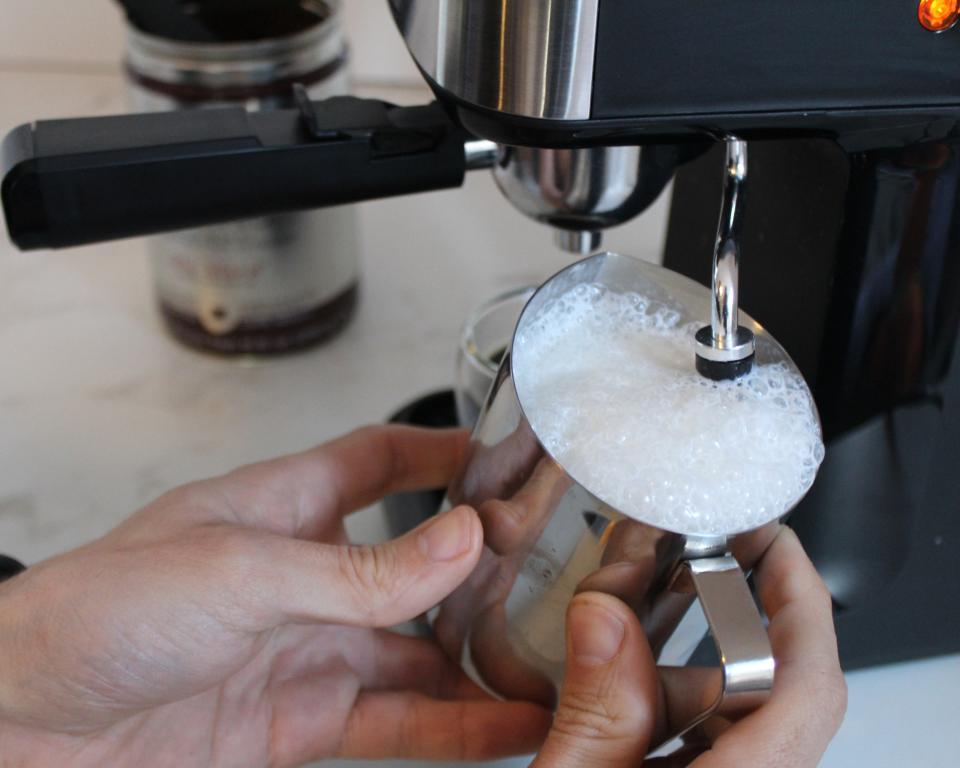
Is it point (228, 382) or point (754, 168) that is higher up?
point (754, 168)

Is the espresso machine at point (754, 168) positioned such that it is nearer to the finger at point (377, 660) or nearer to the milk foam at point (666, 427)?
the milk foam at point (666, 427)

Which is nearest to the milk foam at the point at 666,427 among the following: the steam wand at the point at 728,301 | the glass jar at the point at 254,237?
the steam wand at the point at 728,301

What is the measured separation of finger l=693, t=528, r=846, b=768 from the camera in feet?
1.08

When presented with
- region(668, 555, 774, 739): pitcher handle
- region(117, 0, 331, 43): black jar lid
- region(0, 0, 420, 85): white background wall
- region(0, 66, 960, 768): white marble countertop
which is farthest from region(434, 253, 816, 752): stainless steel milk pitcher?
region(0, 0, 420, 85): white background wall

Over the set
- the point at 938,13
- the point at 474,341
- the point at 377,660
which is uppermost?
the point at 938,13

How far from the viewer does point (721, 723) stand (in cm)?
36

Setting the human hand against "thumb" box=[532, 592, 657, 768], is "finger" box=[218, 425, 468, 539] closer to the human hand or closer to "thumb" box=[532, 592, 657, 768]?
the human hand

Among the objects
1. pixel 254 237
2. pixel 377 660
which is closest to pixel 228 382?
pixel 254 237

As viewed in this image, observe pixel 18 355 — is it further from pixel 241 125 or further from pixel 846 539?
pixel 846 539

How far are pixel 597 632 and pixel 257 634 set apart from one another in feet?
0.38

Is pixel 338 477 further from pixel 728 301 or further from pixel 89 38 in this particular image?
pixel 89 38

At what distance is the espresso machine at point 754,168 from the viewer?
288 millimetres

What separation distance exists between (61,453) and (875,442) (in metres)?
0.37

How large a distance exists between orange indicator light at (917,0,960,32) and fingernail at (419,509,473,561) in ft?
0.60
